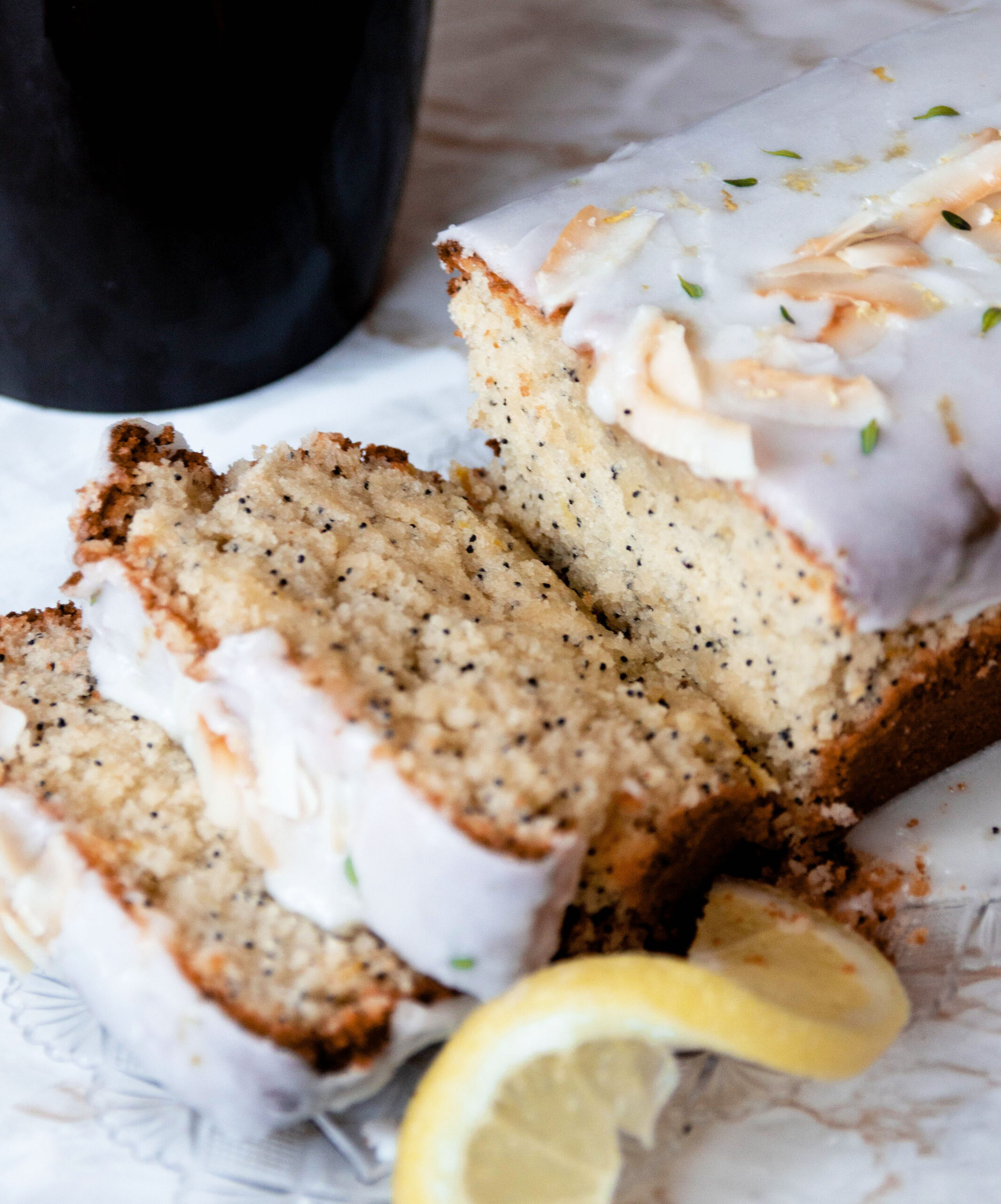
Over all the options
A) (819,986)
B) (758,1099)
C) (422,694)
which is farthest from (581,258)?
(758,1099)

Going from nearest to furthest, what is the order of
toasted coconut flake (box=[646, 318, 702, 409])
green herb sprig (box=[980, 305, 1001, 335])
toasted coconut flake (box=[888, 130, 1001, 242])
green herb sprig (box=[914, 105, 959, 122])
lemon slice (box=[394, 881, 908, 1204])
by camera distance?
lemon slice (box=[394, 881, 908, 1204]) < toasted coconut flake (box=[646, 318, 702, 409]) < green herb sprig (box=[980, 305, 1001, 335]) < toasted coconut flake (box=[888, 130, 1001, 242]) < green herb sprig (box=[914, 105, 959, 122])

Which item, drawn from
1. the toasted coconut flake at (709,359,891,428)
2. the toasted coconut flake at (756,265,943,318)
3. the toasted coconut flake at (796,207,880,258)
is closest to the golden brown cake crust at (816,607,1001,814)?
the toasted coconut flake at (709,359,891,428)

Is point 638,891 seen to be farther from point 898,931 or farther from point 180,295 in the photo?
point 180,295

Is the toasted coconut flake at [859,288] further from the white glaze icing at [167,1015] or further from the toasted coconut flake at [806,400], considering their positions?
the white glaze icing at [167,1015]

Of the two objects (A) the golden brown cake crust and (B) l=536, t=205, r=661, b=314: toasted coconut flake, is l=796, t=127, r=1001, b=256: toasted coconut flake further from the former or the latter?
(A) the golden brown cake crust

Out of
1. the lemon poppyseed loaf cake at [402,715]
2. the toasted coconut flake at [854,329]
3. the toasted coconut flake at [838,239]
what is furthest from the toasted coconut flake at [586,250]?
the lemon poppyseed loaf cake at [402,715]
